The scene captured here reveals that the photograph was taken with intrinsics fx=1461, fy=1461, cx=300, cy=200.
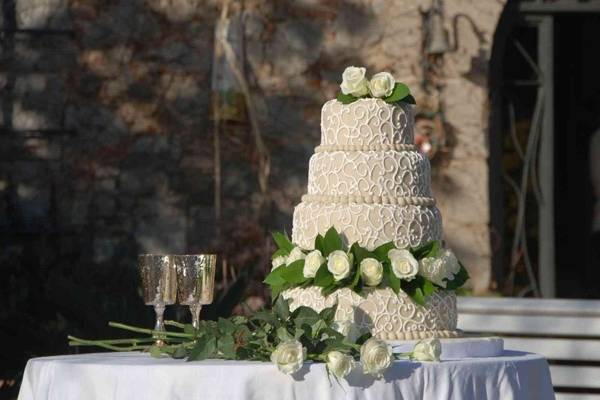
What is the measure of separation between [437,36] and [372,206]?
3926 millimetres

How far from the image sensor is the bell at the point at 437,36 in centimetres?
734

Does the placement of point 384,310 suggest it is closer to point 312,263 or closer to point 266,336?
point 312,263

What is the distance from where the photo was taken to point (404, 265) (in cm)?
343

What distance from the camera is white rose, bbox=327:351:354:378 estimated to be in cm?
299

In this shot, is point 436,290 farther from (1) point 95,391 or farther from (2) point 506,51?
(2) point 506,51

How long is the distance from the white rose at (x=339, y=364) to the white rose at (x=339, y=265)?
40cm

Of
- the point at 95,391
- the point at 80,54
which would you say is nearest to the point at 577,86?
the point at 80,54

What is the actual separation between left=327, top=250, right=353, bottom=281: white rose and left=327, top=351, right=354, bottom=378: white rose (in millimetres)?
397

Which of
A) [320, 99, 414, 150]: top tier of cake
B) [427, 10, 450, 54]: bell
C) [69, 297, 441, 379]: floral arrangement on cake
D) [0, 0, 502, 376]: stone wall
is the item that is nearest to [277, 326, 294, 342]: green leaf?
[69, 297, 441, 379]: floral arrangement on cake

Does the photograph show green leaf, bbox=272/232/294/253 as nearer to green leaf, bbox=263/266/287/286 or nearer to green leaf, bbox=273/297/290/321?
green leaf, bbox=263/266/287/286

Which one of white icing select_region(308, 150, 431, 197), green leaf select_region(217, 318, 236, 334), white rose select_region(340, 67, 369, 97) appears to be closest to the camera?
green leaf select_region(217, 318, 236, 334)

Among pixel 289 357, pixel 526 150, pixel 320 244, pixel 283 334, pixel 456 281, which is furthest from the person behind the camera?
pixel 526 150

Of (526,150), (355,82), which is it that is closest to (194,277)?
(355,82)

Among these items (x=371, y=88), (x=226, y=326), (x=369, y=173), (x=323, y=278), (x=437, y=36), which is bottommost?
(x=226, y=326)
